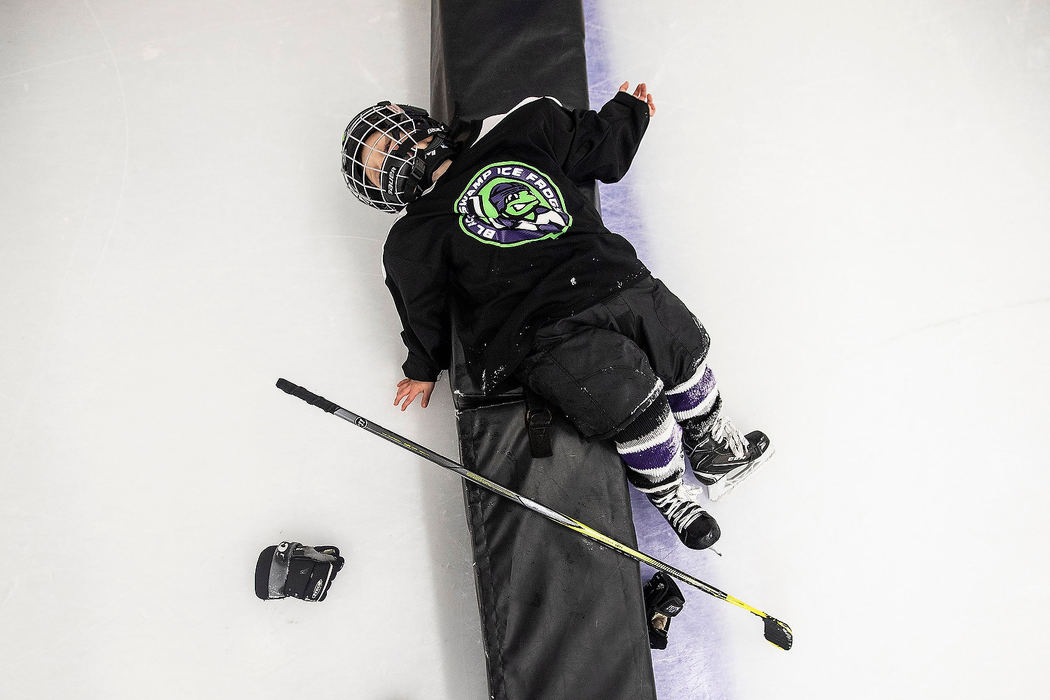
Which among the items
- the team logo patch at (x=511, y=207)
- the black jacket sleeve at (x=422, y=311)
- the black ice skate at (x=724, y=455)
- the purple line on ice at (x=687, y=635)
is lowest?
the purple line on ice at (x=687, y=635)

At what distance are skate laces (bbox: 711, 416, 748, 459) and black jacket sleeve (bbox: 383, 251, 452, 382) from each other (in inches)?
25.5

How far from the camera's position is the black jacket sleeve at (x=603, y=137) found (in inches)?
64.9

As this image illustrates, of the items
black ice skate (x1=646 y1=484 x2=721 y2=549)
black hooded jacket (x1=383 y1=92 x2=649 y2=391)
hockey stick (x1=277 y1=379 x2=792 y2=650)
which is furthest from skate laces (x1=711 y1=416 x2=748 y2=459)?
black hooded jacket (x1=383 y1=92 x2=649 y2=391)

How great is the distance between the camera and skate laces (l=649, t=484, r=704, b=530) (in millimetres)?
1619

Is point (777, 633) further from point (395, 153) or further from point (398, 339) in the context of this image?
point (395, 153)

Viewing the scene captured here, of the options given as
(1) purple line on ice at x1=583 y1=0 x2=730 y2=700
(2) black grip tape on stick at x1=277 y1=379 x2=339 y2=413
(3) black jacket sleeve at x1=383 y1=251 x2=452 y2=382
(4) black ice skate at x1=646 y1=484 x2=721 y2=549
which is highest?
(3) black jacket sleeve at x1=383 y1=251 x2=452 y2=382

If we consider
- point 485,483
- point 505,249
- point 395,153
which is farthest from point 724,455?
point 395,153

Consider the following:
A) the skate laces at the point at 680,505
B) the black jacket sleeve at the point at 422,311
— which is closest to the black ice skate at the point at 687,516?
the skate laces at the point at 680,505

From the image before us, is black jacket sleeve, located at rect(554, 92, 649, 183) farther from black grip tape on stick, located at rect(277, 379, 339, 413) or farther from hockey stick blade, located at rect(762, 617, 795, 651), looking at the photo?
hockey stick blade, located at rect(762, 617, 795, 651)

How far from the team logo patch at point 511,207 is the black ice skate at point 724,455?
24.0 inches

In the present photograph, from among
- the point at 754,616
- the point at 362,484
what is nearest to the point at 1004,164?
the point at 754,616

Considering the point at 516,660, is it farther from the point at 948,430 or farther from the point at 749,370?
→ the point at 948,430

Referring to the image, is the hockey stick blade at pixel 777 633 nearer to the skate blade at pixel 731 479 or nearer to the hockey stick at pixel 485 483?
the hockey stick at pixel 485 483

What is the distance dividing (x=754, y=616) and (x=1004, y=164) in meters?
1.41
